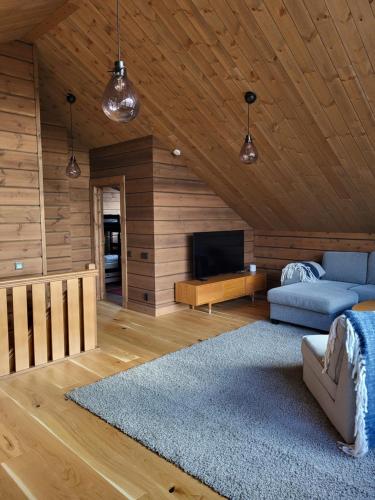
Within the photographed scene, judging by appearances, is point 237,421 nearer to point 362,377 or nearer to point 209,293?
point 362,377

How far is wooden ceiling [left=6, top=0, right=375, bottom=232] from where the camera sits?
9.42 feet

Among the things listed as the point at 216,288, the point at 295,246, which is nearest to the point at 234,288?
the point at 216,288

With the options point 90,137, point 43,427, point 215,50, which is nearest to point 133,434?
point 43,427

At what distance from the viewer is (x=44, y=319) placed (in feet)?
11.7

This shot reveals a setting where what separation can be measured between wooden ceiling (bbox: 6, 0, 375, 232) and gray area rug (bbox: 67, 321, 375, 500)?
2046 millimetres

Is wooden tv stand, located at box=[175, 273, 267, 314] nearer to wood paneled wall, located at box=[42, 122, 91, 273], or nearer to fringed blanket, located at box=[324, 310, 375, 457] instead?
wood paneled wall, located at box=[42, 122, 91, 273]

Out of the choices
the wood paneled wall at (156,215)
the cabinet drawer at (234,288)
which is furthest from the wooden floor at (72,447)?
the cabinet drawer at (234,288)

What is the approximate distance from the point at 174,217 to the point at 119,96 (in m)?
3.05

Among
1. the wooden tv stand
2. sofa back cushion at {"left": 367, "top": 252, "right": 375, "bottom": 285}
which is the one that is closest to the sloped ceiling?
the wooden tv stand

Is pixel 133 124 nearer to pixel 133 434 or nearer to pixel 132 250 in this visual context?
pixel 132 250

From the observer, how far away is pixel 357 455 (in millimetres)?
2201

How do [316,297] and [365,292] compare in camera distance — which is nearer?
[316,297]

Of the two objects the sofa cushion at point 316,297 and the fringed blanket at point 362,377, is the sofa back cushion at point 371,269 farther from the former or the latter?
the fringed blanket at point 362,377

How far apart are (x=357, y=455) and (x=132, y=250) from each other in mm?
3825
